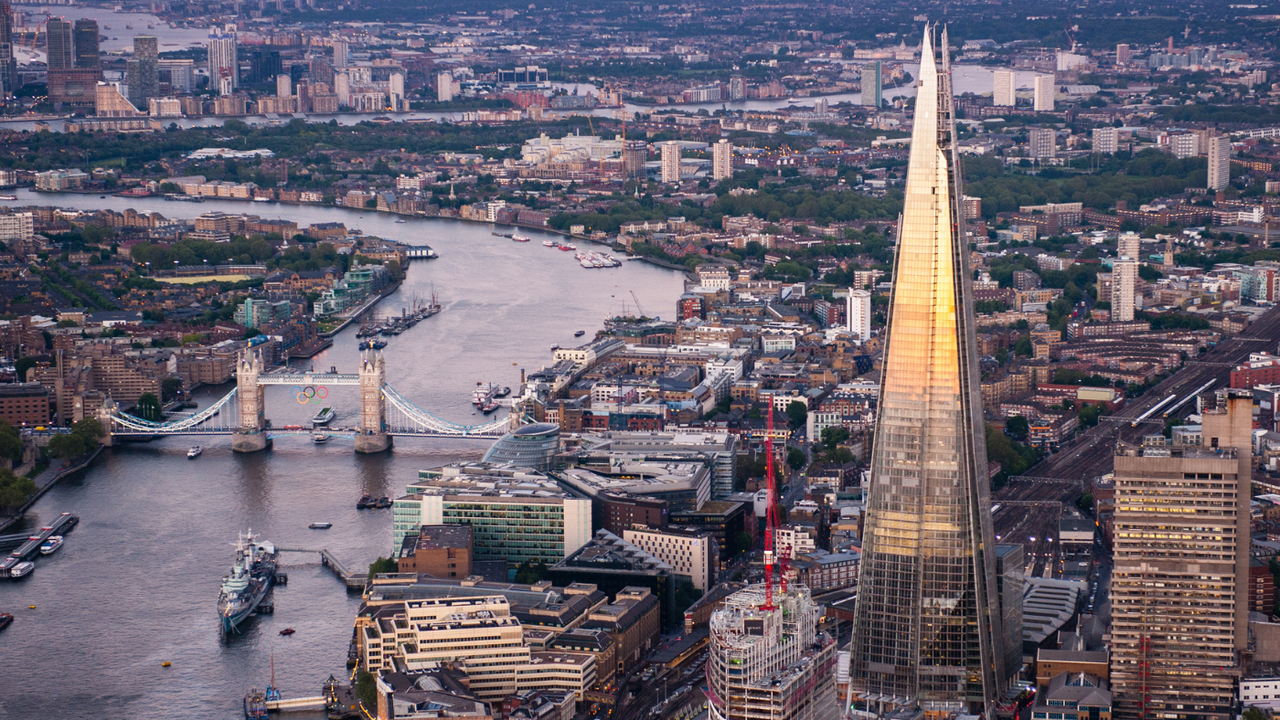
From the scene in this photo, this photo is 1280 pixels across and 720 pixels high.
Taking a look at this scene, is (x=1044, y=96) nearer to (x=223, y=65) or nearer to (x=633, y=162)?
(x=633, y=162)

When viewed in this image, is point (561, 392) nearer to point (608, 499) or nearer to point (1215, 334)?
point (608, 499)

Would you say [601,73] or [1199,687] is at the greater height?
[601,73]

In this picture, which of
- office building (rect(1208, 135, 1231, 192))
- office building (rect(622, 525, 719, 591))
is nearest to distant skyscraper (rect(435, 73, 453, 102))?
office building (rect(1208, 135, 1231, 192))

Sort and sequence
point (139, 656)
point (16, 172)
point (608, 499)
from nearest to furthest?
point (139, 656), point (608, 499), point (16, 172)

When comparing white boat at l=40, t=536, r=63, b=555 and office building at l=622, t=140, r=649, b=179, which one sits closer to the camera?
white boat at l=40, t=536, r=63, b=555

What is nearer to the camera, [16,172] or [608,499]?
[608,499]

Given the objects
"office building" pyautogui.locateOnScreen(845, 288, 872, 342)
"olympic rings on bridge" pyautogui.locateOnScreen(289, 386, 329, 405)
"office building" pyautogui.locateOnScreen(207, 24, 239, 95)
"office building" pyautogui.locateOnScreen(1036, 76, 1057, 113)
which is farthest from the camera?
"office building" pyautogui.locateOnScreen(207, 24, 239, 95)

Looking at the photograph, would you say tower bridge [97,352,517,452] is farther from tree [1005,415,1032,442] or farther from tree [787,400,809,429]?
tree [1005,415,1032,442]

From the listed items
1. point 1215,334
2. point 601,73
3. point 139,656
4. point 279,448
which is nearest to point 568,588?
point 139,656
